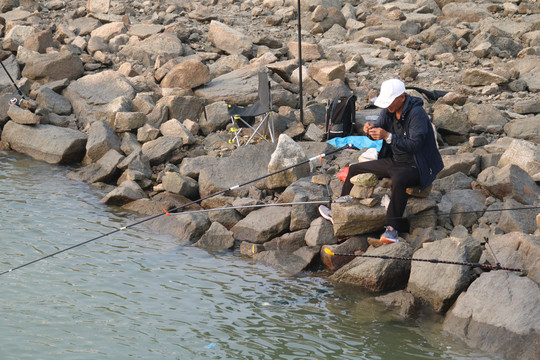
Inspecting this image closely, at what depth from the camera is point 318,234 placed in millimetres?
8906

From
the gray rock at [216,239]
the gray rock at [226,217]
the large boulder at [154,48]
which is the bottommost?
the gray rock at [216,239]

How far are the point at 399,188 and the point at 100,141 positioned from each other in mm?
6976

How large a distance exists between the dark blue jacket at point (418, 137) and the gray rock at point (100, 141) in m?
6.50

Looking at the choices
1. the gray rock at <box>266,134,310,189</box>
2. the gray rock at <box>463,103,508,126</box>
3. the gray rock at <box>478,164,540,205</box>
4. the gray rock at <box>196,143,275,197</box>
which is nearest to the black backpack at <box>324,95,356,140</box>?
the gray rock at <box>196,143,275,197</box>

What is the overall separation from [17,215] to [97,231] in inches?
58.6

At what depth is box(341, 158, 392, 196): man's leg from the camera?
27.9 feet

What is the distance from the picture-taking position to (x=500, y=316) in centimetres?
668

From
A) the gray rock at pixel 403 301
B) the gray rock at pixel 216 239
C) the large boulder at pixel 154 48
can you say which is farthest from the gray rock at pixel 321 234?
the large boulder at pixel 154 48

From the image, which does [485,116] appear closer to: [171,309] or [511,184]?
[511,184]

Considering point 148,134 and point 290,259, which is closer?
point 290,259

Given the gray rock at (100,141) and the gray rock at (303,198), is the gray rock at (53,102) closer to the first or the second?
the gray rock at (100,141)

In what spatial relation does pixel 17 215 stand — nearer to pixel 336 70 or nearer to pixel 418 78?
pixel 336 70

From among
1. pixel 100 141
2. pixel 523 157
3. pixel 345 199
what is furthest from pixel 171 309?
pixel 100 141

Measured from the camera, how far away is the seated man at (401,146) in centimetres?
795
